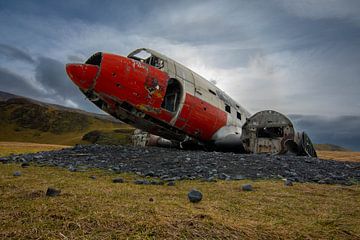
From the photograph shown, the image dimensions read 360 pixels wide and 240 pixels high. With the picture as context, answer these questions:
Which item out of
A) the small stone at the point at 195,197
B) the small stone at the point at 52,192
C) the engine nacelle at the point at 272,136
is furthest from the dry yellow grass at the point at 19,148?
the small stone at the point at 195,197

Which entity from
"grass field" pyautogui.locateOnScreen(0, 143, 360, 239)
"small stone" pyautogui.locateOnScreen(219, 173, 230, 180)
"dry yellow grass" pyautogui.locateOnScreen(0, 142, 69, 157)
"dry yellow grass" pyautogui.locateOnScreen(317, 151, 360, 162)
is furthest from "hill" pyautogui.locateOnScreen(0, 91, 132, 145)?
"grass field" pyautogui.locateOnScreen(0, 143, 360, 239)

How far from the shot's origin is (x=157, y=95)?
1155 cm

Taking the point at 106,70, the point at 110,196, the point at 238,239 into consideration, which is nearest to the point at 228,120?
the point at 106,70

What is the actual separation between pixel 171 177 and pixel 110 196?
2.44 m

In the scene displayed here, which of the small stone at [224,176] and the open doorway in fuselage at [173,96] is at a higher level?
the open doorway in fuselage at [173,96]

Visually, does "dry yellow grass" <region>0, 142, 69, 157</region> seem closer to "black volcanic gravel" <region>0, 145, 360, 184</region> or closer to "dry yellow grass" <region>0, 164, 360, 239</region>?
"black volcanic gravel" <region>0, 145, 360, 184</region>

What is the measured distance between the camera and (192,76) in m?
14.3

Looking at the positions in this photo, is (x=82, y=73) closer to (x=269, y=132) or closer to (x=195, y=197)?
(x=195, y=197)

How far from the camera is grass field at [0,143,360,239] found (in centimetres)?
225

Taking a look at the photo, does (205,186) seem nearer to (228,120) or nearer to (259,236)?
(259,236)

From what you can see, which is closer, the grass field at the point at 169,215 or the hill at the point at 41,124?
the grass field at the point at 169,215

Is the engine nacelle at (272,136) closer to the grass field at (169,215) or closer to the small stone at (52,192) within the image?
the grass field at (169,215)

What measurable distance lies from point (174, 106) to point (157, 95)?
164cm

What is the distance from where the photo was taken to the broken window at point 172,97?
510 inches
